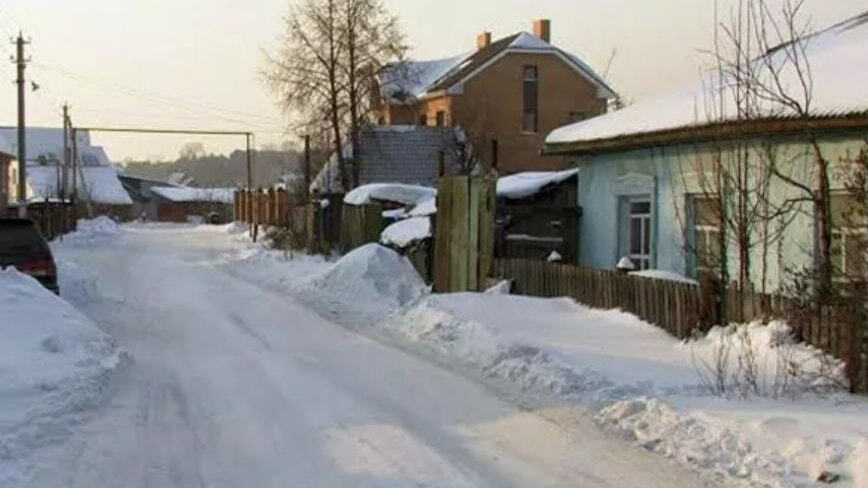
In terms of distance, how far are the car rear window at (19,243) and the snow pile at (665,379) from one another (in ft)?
17.3

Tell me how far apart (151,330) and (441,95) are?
40968mm

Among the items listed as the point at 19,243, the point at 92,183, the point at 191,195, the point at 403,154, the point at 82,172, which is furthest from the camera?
the point at 191,195

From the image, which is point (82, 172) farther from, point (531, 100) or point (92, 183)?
point (531, 100)

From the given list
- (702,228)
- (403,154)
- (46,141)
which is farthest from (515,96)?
(46,141)

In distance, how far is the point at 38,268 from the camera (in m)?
15.5

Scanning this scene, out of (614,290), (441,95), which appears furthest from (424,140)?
(614,290)

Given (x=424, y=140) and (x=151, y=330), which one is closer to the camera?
(x=151, y=330)

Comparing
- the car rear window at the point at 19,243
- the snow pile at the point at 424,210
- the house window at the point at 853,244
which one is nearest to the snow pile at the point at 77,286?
the car rear window at the point at 19,243

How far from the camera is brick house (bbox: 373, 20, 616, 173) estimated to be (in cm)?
5438

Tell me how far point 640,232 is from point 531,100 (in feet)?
125

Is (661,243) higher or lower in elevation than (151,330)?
higher

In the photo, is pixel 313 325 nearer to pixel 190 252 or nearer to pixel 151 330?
pixel 151 330

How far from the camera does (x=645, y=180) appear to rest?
17.9 metres

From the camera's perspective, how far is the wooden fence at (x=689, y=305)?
9.12 m
